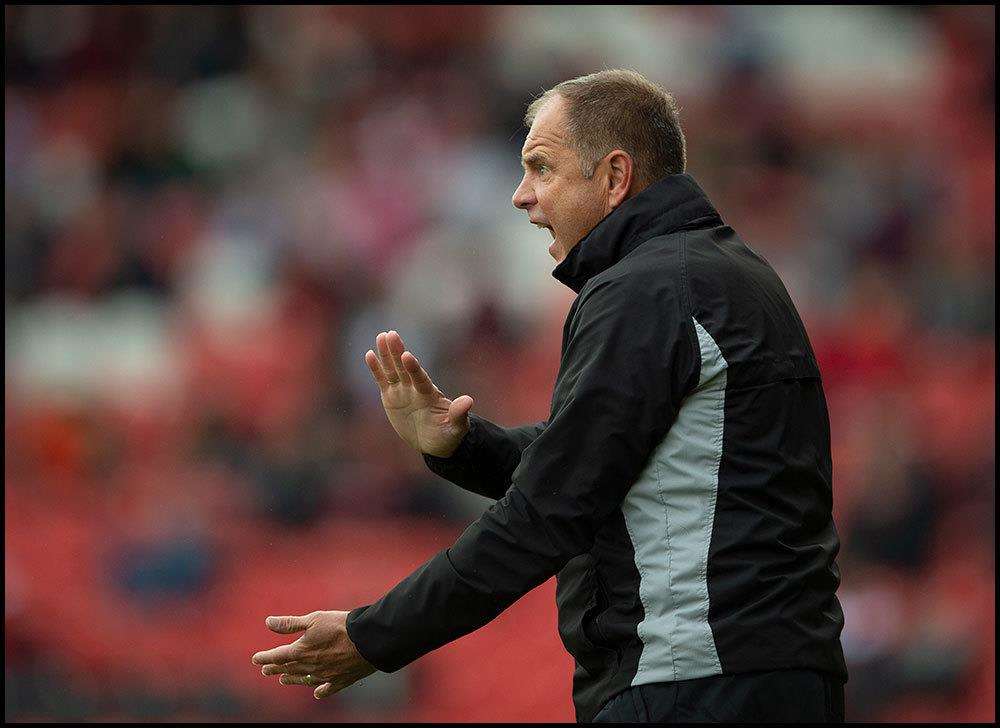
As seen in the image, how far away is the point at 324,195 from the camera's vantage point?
8797 millimetres

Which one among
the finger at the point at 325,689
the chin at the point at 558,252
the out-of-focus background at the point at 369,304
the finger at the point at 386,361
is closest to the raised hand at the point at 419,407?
the finger at the point at 386,361

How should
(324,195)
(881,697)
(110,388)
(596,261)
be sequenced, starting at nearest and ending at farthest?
(596,261)
(881,697)
(110,388)
(324,195)

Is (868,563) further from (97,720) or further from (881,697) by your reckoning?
(97,720)

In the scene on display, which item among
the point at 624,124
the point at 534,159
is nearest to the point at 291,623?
the point at 534,159

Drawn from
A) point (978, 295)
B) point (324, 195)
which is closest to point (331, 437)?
point (324, 195)

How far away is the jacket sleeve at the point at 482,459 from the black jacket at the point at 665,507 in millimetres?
599

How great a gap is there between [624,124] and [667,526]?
770 mm

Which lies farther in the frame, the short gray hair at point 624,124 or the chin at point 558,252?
the chin at point 558,252

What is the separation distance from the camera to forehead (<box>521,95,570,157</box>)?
107 inches

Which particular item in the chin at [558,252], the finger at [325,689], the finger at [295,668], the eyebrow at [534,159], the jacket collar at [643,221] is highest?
the eyebrow at [534,159]

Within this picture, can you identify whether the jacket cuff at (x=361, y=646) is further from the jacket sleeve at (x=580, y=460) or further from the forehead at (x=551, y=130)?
the forehead at (x=551, y=130)

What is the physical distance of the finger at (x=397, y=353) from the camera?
2943 mm

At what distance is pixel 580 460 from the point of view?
2.36m

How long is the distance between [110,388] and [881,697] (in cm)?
444
